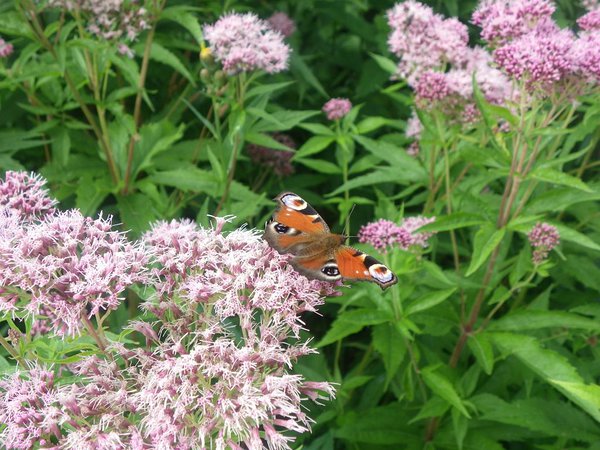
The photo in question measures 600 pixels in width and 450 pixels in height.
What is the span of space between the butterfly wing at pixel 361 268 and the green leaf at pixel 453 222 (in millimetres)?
716

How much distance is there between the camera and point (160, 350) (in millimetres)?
2145

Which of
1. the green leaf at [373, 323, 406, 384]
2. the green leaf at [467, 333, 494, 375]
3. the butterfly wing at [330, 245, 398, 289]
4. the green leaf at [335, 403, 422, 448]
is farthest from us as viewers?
the green leaf at [335, 403, 422, 448]

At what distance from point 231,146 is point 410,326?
127 centimetres

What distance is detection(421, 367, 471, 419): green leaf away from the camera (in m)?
2.92

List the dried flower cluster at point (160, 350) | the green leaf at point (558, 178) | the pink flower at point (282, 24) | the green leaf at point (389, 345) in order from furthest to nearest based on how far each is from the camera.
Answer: the pink flower at point (282, 24), the green leaf at point (389, 345), the green leaf at point (558, 178), the dried flower cluster at point (160, 350)

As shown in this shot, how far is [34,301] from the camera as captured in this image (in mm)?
2061

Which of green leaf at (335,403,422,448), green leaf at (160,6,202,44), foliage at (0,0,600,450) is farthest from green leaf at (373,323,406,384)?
green leaf at (160,6,202,44)

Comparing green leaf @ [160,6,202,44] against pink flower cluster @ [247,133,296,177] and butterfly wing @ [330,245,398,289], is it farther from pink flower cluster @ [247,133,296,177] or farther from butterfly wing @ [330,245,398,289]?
butterfly wing @ [330,245,398,289]

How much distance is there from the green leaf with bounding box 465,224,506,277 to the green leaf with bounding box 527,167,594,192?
0.26 m

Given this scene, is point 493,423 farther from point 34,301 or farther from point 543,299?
point 34,301

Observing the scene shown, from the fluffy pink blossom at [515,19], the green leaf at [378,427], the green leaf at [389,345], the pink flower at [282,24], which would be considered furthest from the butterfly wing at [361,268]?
the pink flower at [282,24]

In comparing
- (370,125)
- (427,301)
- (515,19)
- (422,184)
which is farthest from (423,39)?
(427,301)

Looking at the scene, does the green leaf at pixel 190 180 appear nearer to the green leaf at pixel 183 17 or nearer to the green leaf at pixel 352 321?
the green leaf at pixel 183 17

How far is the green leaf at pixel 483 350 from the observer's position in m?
2.96
